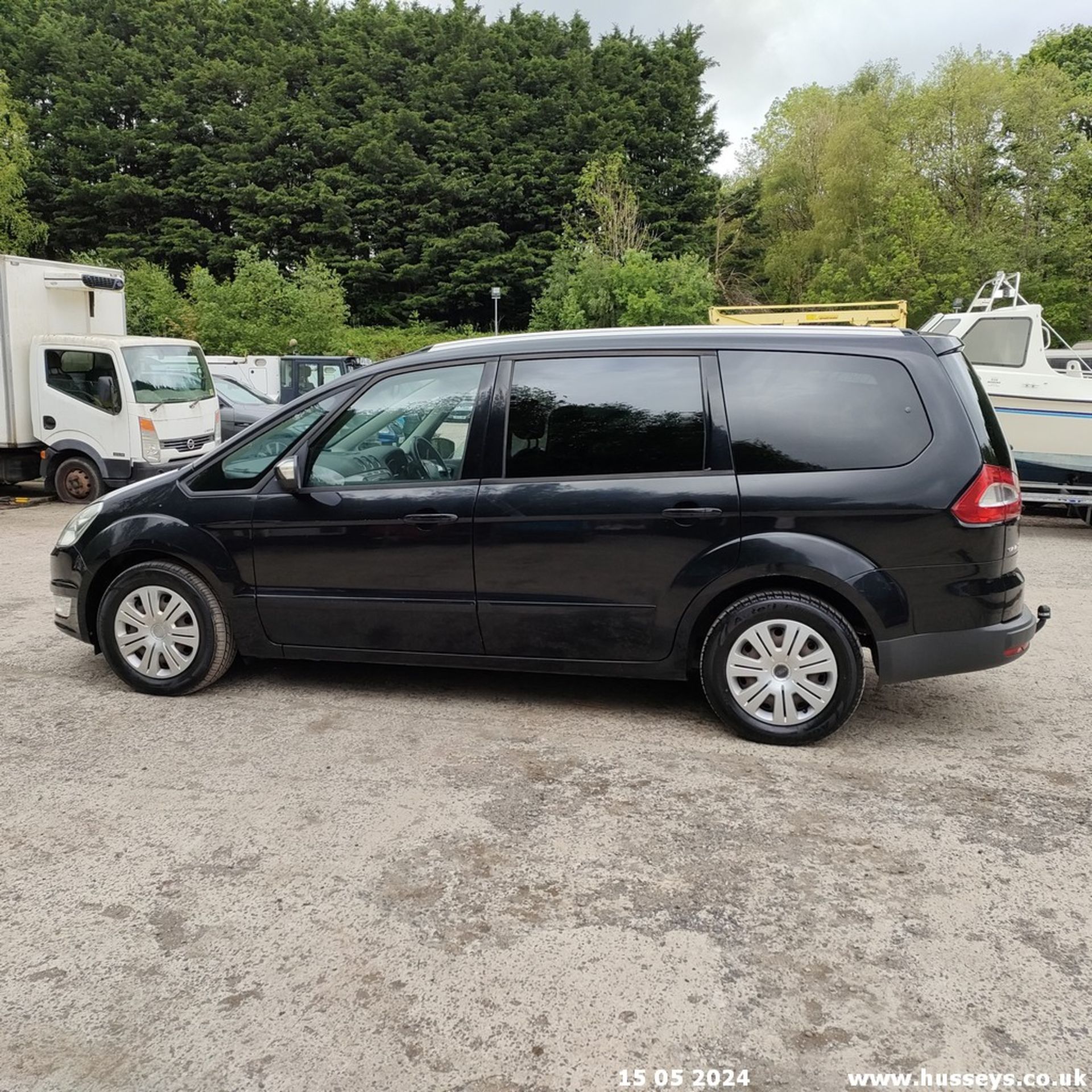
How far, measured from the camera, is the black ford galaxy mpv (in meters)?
4.07

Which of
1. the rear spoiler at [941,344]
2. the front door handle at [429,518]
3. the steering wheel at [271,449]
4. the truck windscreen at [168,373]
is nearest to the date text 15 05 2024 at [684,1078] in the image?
the front door handle at [429,518]

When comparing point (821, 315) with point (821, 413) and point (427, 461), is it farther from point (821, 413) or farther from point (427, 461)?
point (427, 461)

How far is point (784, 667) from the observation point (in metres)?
4.17

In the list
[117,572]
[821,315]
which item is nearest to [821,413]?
[117,572]

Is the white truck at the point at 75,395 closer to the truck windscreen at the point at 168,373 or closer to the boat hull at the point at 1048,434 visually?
the truck windscreen at the point at 168,373

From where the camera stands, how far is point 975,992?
252cm

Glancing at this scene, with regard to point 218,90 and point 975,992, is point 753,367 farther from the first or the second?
point 218,90

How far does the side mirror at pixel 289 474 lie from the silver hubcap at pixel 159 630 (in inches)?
32.6

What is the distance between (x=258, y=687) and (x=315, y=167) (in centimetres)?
4722

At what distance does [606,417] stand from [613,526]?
509 mm

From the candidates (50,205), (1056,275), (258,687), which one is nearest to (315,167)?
(50,205)

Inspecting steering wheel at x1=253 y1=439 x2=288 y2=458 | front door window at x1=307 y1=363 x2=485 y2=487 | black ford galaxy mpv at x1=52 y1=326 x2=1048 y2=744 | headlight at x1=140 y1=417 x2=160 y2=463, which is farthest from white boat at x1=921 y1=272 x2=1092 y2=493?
headlight at x1=140 y1=417 x2=160 y2=463

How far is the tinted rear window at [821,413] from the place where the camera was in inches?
161

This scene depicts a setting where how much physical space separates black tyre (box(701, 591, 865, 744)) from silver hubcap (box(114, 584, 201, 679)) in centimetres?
263
